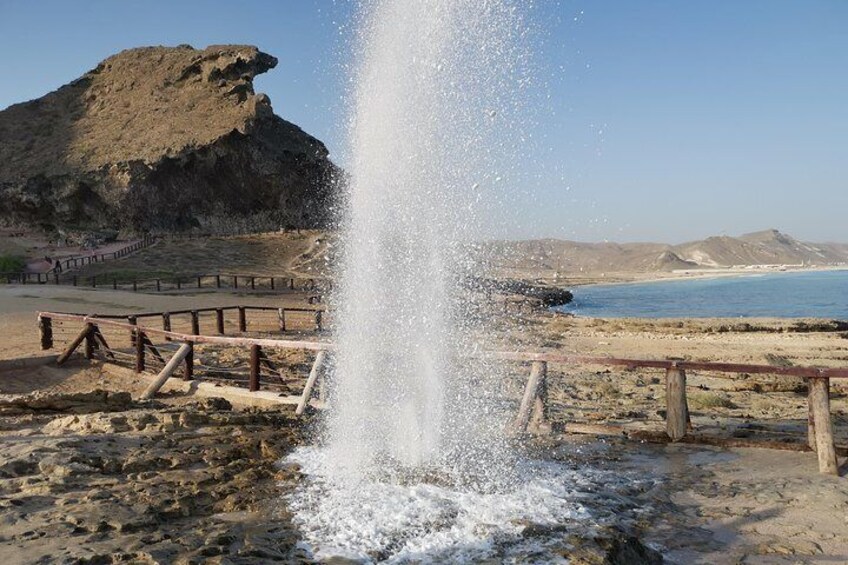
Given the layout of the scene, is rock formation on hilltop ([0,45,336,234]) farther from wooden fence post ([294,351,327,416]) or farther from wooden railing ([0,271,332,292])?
wooden fence post ([294,351,327,416])

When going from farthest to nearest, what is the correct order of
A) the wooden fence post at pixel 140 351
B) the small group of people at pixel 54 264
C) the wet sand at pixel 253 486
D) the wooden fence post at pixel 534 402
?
1. the small group of people at pixel 54 264
2. the wooden fence post at pixel 140 351
3. the wooden fence post at pixel 534 402
4. the wet sand at pixel 253 486

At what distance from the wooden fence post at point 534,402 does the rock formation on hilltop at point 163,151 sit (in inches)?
2700

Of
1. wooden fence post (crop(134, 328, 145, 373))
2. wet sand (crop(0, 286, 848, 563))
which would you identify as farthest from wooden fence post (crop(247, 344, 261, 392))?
wooden fence post (crop(134, 328, 145, 373))

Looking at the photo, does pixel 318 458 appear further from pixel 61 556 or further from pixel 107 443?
pixel 61 556

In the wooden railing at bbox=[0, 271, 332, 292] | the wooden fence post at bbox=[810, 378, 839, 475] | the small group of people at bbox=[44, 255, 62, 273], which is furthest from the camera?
the small group of people at bbox=[44, 255, 62, 273]

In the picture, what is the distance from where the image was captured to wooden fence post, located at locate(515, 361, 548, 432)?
836 cm

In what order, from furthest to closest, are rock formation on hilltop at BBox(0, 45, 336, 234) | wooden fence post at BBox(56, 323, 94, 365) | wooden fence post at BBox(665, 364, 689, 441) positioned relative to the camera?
rock formation on hilltop at BBox(0, 45, 336, 234), wooden fence post at BBox(56, 323, 94, 365), wooden fence post at BBox(665, 364, 689, 441)

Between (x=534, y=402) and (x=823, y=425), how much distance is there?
314 cm

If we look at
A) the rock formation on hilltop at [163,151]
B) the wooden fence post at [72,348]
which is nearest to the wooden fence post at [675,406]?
the wooden fence post at [72,348]

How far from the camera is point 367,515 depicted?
556 cm

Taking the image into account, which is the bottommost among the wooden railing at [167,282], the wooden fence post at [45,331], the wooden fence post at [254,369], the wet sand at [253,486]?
the wet sand at [253,486]

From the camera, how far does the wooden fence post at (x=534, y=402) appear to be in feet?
27.4

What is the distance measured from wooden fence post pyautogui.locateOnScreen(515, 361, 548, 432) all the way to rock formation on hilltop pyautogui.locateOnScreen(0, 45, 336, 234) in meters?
68.6

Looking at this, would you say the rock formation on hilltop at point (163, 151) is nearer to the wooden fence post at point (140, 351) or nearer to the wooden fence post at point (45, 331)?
the wooden fence post at point (45, 331)
